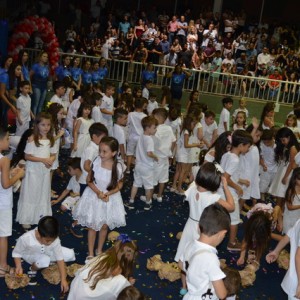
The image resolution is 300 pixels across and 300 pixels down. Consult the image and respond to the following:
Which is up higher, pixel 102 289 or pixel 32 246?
pixel 102 289

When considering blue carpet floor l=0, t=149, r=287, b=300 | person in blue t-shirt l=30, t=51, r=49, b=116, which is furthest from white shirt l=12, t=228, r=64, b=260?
person in blue t-shirt l=30, t=51, r=49, b=116

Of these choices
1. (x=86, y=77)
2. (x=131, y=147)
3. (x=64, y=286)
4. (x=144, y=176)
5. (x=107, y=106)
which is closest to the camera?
(x=64, y=286)

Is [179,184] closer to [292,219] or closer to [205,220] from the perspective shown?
[292,219]

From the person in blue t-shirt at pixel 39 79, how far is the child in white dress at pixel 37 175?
4.08 meters

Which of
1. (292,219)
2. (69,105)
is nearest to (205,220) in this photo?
(292,219)

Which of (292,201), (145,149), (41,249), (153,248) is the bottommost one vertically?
(153,248)

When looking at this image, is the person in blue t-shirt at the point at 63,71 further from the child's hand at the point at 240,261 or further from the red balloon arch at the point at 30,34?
the child's hand at the point at 240,261

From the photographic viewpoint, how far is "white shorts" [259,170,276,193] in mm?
7409

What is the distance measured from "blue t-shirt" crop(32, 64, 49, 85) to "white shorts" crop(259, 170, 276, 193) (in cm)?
445

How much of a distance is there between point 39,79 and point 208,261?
Answer: 7124 millimetres

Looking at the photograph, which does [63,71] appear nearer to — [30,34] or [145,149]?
[30,34]

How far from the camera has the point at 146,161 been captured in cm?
687

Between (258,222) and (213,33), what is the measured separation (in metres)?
11.9

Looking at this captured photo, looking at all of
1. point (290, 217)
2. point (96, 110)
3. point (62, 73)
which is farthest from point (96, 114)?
point (290, 217)
